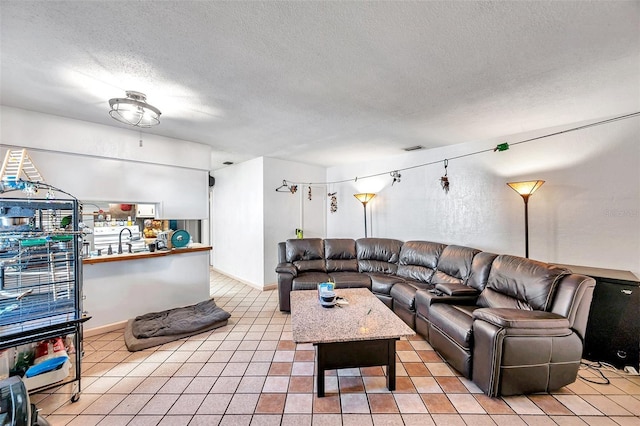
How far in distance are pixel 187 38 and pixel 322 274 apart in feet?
10.8

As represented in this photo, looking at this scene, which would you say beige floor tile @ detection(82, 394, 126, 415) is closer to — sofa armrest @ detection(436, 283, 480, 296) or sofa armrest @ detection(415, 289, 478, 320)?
sofa armrest @ detection(415, 289, 478, 320)

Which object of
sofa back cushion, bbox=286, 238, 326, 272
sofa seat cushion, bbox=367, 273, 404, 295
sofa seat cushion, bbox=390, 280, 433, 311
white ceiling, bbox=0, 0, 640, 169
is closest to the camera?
white ceiling, bbox=0, 0, 640, 169

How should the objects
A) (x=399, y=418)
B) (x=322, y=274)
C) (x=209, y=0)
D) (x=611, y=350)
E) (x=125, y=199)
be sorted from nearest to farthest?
1. (x=209, y=0)
2. (x=399, y=418)
3. (x=611, y=350)
4. (x=125, y=199)
5. (x=322, y=274)

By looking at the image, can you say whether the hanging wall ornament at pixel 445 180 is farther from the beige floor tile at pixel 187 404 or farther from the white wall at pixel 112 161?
the beige floor tile at pixel 187 404

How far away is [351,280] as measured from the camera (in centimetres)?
367

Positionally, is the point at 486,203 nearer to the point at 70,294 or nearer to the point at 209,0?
the point at 209,0

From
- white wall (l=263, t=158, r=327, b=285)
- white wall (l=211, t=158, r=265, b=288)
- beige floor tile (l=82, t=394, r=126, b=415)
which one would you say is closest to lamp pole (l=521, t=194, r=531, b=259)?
white wall (l=263, t=158, r=327, b=285)

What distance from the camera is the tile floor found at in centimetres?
173

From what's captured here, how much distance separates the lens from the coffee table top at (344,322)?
1.86 metres

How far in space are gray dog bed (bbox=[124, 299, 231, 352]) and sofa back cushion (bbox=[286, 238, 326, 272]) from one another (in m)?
1.39

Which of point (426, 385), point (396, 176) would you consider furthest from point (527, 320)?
point (396, 176)

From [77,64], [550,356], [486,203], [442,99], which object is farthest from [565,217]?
[77,64]

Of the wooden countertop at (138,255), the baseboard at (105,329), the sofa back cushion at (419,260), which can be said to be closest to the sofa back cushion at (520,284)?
the sofa back cushion at (419,260)

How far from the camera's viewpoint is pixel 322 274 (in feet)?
13.0
